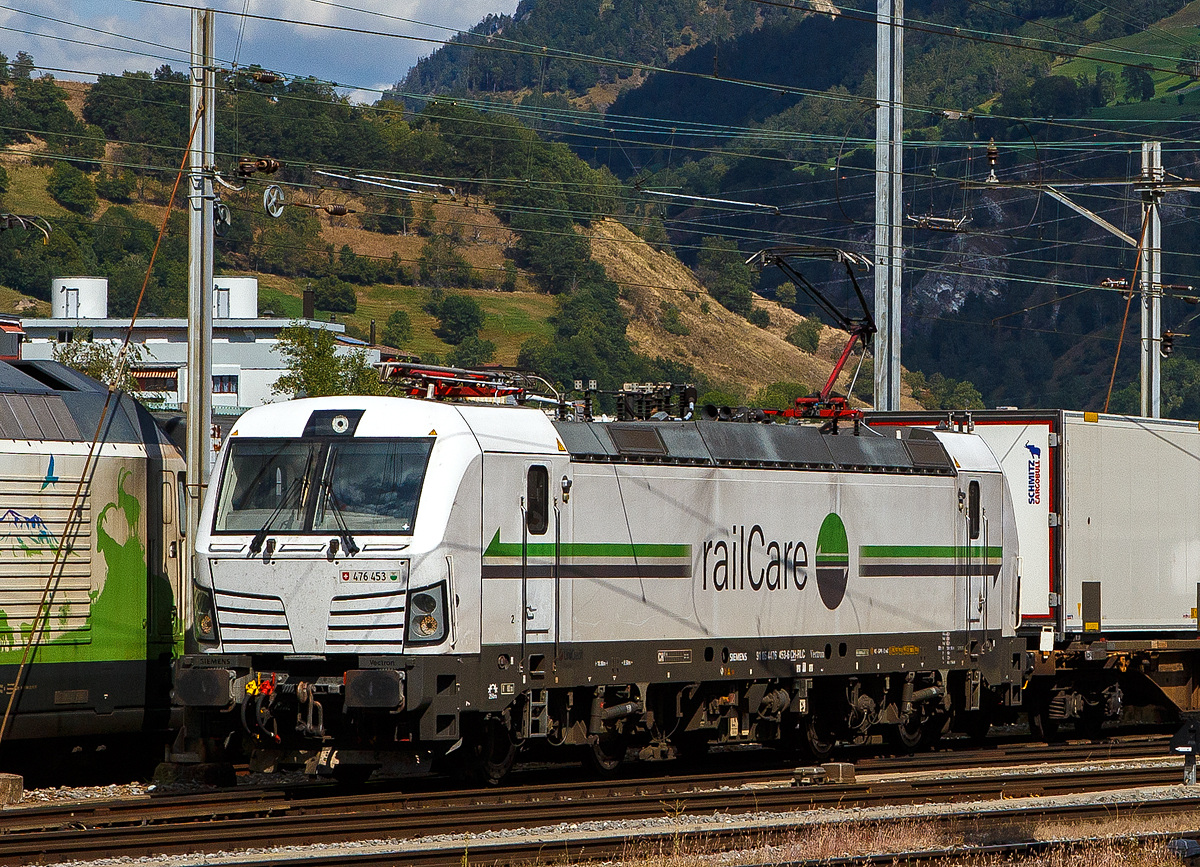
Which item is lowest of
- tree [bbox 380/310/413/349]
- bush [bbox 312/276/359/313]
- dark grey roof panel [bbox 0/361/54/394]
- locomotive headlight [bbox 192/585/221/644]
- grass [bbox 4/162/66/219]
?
locomotive headlight [bbox 192/585/221/644]

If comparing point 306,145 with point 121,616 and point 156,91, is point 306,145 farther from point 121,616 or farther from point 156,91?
point 121,616

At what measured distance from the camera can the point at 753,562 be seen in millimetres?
17750

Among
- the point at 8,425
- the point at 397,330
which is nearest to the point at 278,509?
the point at 8,425

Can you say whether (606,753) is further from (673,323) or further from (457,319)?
(673,323)

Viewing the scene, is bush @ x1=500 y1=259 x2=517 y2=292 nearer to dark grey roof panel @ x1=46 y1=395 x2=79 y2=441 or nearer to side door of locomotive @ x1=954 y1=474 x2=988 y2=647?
side door of locomotive @ x1=954 y1=474 x2=988 y2=647

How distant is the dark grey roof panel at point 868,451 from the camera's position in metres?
18.9

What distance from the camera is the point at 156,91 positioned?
17825cm

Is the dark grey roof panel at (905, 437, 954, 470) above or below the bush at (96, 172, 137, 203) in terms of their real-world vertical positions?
below

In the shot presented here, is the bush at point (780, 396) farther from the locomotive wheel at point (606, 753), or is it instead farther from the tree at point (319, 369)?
the locomotive wheel at point (606, 753)

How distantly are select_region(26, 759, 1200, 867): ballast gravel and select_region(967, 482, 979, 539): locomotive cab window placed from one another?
4271mm

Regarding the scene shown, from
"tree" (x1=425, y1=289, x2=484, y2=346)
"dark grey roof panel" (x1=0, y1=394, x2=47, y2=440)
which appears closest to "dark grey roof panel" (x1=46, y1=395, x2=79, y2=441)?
"dark grey roof panel" (x1=0, y1=394, x2=47, y2=440)

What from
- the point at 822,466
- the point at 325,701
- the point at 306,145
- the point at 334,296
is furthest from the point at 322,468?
the point at 306,145

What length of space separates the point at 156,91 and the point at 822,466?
564 feet

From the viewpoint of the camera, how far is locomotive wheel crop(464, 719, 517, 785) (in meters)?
15.8
